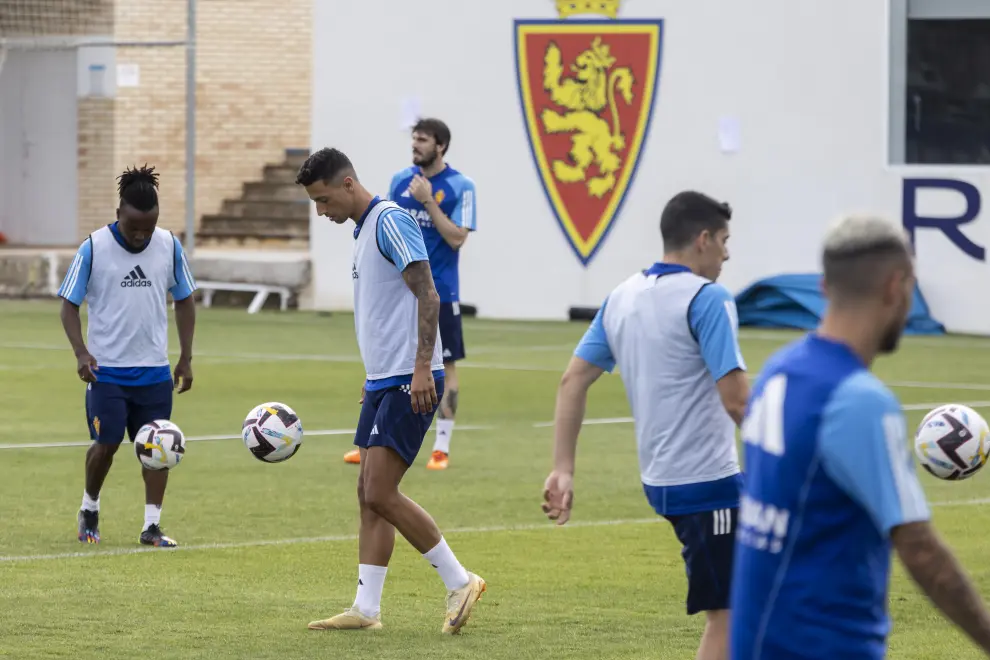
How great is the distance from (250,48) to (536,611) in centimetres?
2472

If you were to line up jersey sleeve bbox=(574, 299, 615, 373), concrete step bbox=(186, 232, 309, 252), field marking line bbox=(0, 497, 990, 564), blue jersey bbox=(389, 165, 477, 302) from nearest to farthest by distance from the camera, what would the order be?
1. jersey sleeve bbox=(574, 299, 615, 373)
2. field marking line bbox=(0, 497, 990, 564)
3. blue jersey bbox=(389, 165, 477, 302)
4. concrete step bbox=(186, 232, 309, 252)

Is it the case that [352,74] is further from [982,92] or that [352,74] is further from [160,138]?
[982,92]

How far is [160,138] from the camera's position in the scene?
30141 mm

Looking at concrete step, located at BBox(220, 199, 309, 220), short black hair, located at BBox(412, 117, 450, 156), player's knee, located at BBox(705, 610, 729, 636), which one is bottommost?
player's knee, located at BBox(705, 610, 729, 636)

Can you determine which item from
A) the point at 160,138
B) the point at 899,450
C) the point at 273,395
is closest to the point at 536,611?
the point at 899,450

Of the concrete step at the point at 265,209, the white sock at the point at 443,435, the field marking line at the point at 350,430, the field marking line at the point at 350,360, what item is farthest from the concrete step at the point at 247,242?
the white sock at the point at 443,435

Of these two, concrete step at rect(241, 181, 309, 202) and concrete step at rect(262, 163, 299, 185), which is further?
concrete step at rect(262, 163, 299, 185)

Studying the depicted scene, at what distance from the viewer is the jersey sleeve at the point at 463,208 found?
1250 cm

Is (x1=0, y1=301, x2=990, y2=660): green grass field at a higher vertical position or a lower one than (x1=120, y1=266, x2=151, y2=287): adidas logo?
lower

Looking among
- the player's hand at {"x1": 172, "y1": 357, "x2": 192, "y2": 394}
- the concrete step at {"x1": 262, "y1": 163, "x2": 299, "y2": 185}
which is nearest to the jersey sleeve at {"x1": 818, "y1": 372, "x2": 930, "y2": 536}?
the player's hand at {"x1": 172, "y1": 357, "x2": 192, "y2": 394}

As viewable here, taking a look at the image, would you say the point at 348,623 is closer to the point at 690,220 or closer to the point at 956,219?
the point at 690,220

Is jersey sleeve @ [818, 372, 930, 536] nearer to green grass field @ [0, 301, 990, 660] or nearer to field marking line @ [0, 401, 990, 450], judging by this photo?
green grass field @ [0, 301, 990, 660]

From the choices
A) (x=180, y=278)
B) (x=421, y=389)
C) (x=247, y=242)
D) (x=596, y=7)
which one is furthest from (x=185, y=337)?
(x=247, y=242)

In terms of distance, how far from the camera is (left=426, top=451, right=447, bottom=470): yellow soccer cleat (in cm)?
1233
